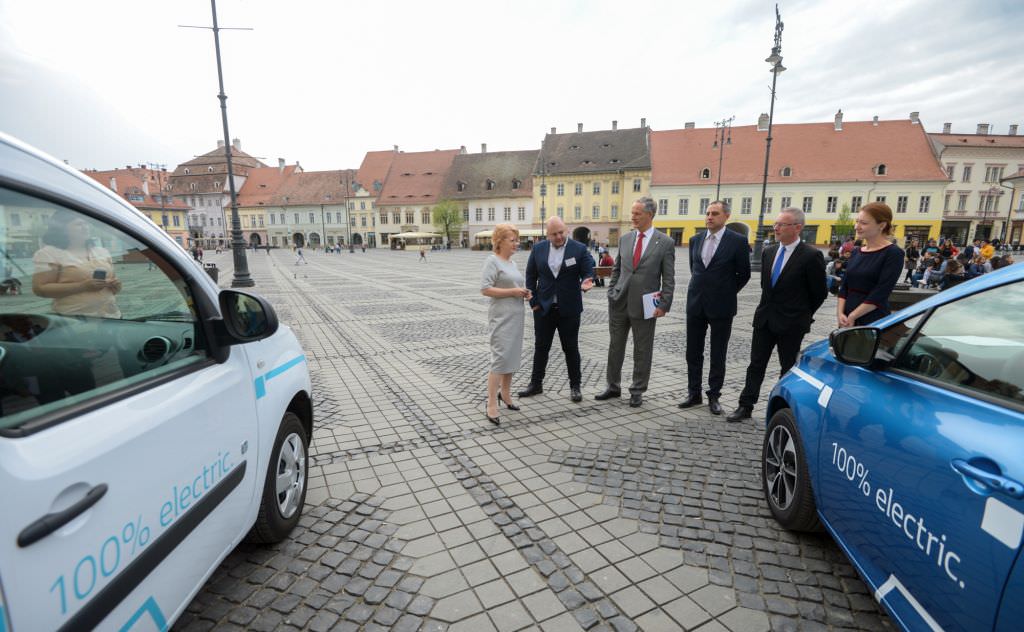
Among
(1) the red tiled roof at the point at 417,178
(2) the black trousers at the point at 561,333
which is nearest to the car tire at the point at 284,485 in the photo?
(2) the black trousers at the point at 561,333

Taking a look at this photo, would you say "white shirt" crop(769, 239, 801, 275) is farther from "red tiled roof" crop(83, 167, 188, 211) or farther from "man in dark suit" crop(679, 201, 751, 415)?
"red tiled roof" crop(83, 167, 188, 211)

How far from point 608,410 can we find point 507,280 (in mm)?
1756

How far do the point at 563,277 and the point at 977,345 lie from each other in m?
3.54

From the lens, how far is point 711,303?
4.95 meters

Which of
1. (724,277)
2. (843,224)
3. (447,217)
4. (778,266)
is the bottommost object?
(724,277)

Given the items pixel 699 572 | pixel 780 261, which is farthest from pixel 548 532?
pixel 780 261

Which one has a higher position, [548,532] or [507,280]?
[507,280]

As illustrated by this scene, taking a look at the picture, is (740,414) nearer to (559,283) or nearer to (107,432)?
(559,283)

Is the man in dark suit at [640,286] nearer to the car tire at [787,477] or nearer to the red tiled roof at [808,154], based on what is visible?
the car tire at [787,477]

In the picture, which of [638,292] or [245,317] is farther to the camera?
[638,292]

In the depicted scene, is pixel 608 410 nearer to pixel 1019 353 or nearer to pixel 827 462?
pixel 827 462

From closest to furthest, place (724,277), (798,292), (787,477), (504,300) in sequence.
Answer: (787,477)
(798,292)
(504,300)
(724,277)

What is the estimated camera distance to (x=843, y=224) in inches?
2003

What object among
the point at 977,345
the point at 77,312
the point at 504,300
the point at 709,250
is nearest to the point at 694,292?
the point at 709,250
